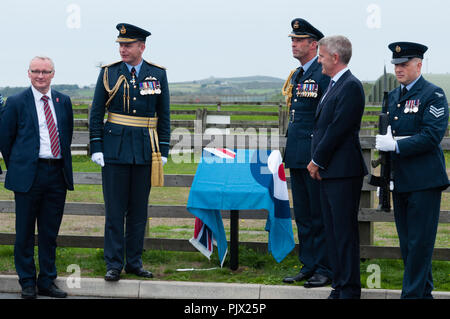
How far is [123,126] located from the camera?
607 cm

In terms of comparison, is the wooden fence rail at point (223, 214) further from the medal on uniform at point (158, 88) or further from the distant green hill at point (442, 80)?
the distant green hill at point (442, 80)

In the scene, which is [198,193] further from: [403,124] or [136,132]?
[403,124]

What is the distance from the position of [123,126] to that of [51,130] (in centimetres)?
63

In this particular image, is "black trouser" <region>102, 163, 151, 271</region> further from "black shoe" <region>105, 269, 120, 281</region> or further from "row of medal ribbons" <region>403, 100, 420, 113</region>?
"row of medal ribbons" <region>403, 100, 420, 113</region>

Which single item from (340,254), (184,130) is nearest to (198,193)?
(340,254)

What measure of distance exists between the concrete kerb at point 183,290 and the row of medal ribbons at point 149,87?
1647mm

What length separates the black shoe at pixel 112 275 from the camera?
593 centimetres

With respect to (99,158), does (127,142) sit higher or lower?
higher

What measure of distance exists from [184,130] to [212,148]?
16298mm

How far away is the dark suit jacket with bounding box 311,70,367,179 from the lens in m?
5.16

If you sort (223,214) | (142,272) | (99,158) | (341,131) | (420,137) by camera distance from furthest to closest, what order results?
(223,214)
(142,272)
(99,158)
(341,131)
(420,137)

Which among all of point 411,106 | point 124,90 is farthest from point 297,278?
point 124,90

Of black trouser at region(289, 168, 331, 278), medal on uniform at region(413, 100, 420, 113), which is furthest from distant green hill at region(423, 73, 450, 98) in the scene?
medal on uniform at region(413, 100, 420, 113)

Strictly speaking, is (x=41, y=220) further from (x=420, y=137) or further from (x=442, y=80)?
(x=442, y=80)
